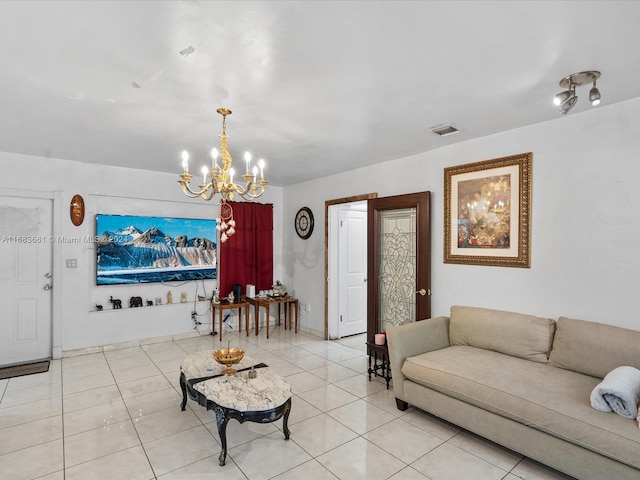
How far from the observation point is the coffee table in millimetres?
2297

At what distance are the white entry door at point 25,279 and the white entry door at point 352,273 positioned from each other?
387 centimetres

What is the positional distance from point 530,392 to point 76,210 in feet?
17.0

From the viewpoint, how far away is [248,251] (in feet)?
19.1

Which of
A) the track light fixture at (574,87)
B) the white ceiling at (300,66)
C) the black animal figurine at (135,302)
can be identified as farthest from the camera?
the black animal figurine at (135,302)

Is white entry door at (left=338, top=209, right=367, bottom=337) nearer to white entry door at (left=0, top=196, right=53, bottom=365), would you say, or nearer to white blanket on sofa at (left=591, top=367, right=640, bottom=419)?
white blanket on sofa at (left=591, top=367, right=640, bottom=419)

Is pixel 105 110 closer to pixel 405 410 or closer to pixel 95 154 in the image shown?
pixel 95 154

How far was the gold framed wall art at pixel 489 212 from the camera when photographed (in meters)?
3.16

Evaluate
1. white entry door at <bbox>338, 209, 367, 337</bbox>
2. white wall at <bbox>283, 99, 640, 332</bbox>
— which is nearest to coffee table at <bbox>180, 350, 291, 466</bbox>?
white wall at <bbox>283, 99, 640, 332</bbox>

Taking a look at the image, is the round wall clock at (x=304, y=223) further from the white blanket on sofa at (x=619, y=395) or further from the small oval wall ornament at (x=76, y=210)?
the white blanket on sofa at (x=619, y=395)

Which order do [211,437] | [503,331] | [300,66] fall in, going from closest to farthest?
[300,66], [211,437], [503,331]

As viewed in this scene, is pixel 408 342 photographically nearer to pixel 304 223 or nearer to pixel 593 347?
pixel 593 347

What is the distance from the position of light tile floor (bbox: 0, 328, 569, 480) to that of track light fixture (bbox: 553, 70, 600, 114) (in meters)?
2.37

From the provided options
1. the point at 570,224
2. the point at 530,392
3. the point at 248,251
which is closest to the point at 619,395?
the point at 530,392

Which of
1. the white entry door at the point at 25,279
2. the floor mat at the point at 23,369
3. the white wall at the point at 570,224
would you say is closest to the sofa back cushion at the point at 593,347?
the white wall at the point at 570,224
